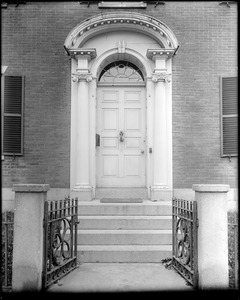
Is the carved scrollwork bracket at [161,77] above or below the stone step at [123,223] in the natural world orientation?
above

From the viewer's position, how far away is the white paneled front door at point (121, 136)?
27.9 feet

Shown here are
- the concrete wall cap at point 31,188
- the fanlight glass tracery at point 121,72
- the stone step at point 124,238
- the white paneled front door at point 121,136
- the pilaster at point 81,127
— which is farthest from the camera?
the fanlight glass tracery at point 121,72

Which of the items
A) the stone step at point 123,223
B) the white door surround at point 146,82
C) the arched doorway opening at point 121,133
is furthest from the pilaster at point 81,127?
the stone step at point 123,223

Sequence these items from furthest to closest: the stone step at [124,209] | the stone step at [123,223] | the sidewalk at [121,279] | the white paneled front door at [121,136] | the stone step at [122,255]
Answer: the white paneled front door at [121,136], the stone step at [124,209], the stone step at [123,223], the stone step at [122,255], the sidewalk at [121,279]

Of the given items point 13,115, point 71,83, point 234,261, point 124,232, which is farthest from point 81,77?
Answer: point 234,261

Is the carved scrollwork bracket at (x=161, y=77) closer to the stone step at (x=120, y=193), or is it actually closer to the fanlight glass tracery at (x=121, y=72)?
the fanlight glass tracery at (x=121, y=72)

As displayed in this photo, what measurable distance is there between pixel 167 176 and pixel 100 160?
162cm

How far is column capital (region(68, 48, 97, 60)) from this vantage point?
314 inches

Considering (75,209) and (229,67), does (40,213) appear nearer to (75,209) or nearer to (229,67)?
(75,209)

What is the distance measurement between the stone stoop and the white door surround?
0.98m

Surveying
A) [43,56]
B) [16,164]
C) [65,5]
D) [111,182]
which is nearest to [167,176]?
[111,182]

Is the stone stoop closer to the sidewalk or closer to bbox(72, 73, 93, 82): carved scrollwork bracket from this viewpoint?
the sidewalk

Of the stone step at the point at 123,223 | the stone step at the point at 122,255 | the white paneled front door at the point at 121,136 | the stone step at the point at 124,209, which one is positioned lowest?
the stone step at the point at 122,255

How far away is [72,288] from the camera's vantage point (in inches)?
174
